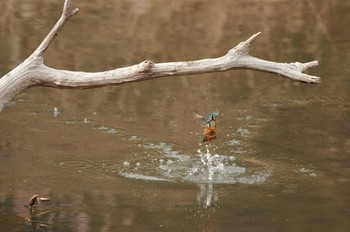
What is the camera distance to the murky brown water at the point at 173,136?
6172 millimetres

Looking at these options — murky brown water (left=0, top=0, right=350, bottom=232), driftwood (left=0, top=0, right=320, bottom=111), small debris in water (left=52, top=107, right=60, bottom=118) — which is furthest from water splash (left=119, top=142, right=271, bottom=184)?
driftwood (left=0, top=0, right=320, bottom=111)

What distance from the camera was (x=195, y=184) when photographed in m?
6.71

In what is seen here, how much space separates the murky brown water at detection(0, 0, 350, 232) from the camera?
6.17m

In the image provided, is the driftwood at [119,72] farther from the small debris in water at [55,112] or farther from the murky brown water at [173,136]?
the small debris in water at [55,112]

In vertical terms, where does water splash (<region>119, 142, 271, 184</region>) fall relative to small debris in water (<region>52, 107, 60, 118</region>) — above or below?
below

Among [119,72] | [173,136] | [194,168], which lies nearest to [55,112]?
[173,136]

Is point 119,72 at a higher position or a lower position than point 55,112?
higher

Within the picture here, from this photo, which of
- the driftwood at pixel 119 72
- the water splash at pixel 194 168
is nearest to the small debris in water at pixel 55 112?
the water splash at pixel 194 168

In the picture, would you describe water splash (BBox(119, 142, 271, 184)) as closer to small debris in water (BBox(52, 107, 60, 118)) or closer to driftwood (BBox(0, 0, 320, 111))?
small debris in water (BBox(52, 107, 60, 118))

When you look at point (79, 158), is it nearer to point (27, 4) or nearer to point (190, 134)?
point (190, 134)

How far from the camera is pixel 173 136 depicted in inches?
310

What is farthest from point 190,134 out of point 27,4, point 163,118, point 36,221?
point 27,4

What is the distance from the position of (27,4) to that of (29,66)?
26.8 ft

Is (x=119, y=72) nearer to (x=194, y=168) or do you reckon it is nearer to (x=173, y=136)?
(x=194, y=168)
